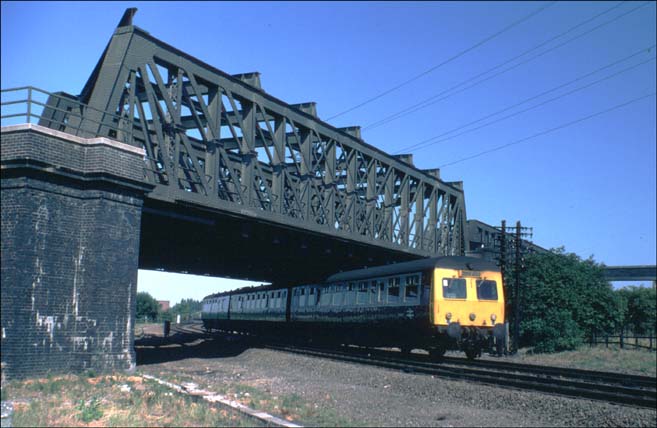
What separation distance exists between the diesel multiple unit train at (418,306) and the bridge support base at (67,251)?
9161 mm

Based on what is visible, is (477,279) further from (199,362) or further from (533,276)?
(533,276)

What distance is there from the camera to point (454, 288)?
19.8 metres

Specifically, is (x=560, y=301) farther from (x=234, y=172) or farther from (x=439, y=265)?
(x=234, y=172)

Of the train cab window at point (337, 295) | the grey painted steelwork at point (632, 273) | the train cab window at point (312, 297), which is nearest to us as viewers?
the train cab window at point (337, 295)

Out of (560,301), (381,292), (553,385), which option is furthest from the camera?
(560,301)

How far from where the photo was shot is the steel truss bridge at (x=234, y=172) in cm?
1755

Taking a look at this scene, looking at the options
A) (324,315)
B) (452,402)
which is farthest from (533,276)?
(452,402)

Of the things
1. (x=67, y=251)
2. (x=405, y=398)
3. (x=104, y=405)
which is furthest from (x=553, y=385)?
(x=67, y=251)

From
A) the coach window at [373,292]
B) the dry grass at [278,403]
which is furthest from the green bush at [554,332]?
the dry grass at [278,403]

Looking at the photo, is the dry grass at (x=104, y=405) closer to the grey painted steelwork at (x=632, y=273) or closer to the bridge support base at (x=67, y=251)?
the bridge support base at (x=67, y=251)

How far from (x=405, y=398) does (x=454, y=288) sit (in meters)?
7.85

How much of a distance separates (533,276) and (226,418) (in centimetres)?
2784

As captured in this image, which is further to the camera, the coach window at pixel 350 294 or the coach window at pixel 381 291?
the coach window at pixel 350 294

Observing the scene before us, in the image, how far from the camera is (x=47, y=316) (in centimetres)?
1367
